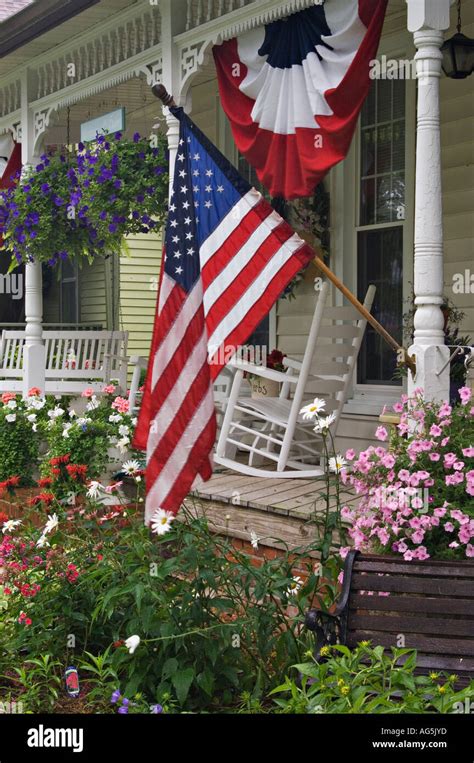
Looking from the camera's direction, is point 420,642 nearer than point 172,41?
Yes

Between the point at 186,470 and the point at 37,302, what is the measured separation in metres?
5.24

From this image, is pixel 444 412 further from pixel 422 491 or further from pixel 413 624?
pixel 413 624

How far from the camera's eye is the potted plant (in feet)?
25.8

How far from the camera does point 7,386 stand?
31.1ft

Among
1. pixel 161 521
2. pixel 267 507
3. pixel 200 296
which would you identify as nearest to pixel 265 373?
pixel 267 507

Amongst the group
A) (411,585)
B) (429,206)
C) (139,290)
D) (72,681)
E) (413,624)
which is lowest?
(72,681)

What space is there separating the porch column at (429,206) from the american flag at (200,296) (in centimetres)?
64

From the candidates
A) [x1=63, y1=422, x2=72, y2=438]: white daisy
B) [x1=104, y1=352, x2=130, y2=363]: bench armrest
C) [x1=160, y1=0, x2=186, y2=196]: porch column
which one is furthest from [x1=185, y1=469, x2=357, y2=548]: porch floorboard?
[x1=104, y1=352, x2=130, y2=363]: bench armrest

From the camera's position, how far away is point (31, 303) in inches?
365

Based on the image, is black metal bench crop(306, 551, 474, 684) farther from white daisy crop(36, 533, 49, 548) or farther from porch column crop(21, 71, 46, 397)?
porch column crop(21, 71, 46, 397)

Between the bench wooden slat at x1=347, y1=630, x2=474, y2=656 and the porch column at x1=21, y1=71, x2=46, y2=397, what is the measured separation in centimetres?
572

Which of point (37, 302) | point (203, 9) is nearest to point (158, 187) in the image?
point (203, 9)

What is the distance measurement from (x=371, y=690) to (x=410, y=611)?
0.70m
